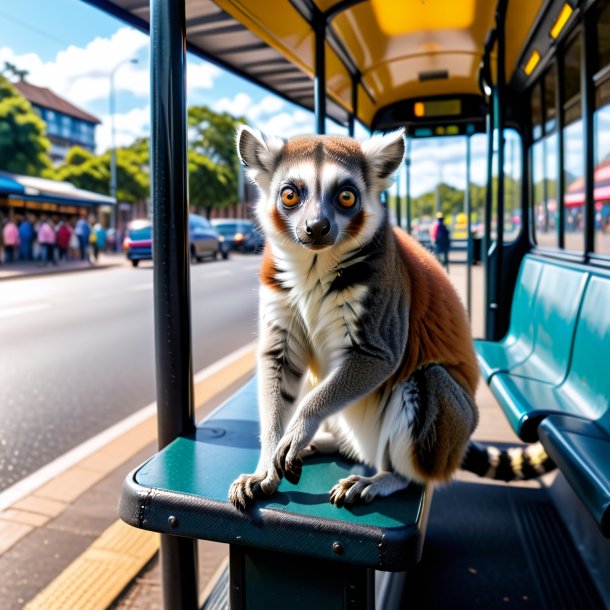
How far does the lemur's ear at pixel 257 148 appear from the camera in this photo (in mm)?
1988

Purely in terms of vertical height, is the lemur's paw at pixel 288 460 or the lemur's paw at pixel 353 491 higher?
the lemur's paw at pixel 288 460

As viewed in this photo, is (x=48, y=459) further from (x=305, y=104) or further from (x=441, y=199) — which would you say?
(x=441, y=199)

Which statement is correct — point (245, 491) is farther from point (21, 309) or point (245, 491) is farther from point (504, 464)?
point (21, 309)

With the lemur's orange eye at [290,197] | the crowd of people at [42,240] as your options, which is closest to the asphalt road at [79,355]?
the lemur's orange eye at [290,197]

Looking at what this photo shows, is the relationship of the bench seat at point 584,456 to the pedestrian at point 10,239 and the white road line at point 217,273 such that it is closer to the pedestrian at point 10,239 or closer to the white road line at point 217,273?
the white road line at point 217,273

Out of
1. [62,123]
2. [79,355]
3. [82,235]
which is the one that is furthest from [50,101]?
[79,355]

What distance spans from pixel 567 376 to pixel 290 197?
89.4 inches

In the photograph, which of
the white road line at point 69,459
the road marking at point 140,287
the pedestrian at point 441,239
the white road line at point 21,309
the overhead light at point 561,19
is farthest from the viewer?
the road marking at point 140,287

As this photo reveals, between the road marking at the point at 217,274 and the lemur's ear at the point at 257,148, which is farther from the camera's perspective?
the road marking at the point at 217,274

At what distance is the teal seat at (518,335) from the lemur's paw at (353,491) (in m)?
2.20

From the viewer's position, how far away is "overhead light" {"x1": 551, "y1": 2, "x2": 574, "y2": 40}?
3.54m

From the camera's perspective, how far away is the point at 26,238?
2545cm

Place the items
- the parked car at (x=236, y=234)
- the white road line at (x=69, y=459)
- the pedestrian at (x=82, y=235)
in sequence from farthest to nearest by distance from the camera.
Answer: the parked car at (x=236, y=234), the pedestrian at (x=82, y=235), the white road line at (x=69, y=459)

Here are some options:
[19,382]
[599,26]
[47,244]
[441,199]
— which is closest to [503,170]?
[599,26]
